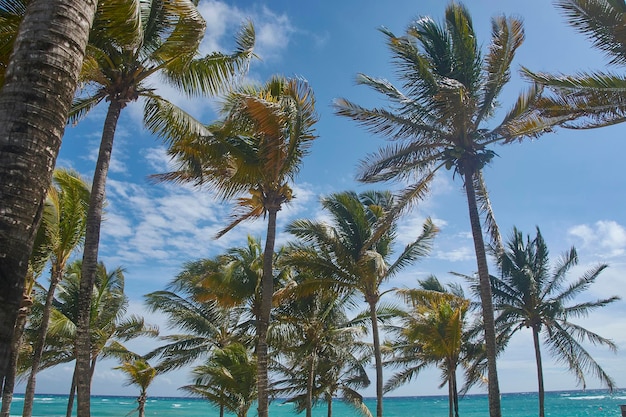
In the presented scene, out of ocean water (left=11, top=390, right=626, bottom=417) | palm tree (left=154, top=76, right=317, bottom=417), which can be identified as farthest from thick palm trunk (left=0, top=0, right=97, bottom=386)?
ocean water (left=11, top=390, right=626, bottom=417)

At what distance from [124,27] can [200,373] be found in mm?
11250

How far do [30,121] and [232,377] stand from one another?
13.3m

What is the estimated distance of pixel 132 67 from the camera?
9.31 m

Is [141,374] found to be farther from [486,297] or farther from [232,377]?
[486,297]

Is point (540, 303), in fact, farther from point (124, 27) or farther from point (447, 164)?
point (124, 27)

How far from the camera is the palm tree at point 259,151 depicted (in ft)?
37.1

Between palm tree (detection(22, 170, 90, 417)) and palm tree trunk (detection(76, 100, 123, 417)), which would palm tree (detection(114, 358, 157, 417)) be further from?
palm tree trunk (detection(76, 100, 123, 417))

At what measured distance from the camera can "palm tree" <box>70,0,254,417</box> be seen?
25.2ft

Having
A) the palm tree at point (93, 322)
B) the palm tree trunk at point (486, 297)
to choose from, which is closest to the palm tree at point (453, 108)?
the palm tree trunk at point (486, 297)

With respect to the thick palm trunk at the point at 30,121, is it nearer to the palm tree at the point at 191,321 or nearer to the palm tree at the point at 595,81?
the palm tree at the point at 595,81

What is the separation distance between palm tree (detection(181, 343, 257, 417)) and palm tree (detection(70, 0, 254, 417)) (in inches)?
296

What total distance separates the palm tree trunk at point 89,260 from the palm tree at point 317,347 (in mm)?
10424

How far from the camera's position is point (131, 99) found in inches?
372

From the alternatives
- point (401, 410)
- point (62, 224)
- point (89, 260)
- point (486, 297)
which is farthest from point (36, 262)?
point (401, 410)
